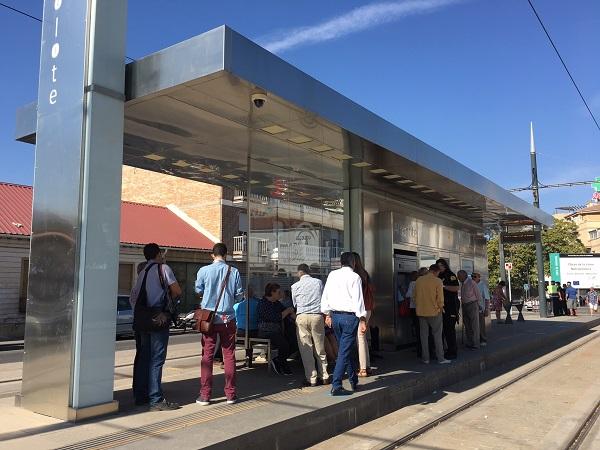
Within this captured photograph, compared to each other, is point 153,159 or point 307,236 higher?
point 153,159

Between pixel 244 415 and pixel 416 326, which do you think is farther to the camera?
pixel 416 326

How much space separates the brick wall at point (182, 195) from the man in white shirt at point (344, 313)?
84.4 feet

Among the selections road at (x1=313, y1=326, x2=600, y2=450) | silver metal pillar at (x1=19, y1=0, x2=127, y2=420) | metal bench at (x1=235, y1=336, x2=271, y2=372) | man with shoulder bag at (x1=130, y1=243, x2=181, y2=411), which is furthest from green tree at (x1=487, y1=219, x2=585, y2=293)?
silver metal pillar at (x1=19, y1=0, x2=127, y2=420)

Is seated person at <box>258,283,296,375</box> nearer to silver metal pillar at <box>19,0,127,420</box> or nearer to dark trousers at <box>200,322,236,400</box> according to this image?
dark trousers at <box>200,322,236,400</box>

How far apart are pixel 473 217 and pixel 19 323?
658 inches

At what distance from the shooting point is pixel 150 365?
582 cm

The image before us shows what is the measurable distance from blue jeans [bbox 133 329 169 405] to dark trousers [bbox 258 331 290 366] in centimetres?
266

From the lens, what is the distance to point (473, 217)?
622 inches

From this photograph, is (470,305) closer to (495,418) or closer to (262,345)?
(495,418)

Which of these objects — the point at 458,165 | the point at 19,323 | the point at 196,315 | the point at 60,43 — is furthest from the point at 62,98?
the point at 19,323

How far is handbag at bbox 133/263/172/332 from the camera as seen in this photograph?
5730 millimetres

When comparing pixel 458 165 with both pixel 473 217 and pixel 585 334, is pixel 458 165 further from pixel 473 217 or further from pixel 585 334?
pixel 585 334

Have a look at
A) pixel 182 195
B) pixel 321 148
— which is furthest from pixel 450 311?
pixel 182 195

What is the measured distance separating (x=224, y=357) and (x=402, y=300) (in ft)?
19.7
